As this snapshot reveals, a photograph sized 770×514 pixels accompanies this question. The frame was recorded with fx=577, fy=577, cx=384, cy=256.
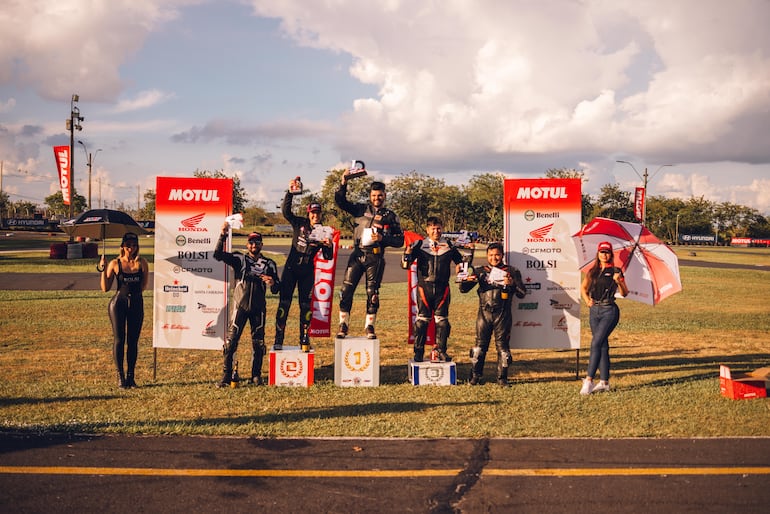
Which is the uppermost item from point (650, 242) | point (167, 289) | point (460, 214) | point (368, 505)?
point (460, 214)

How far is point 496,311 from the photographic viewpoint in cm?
895

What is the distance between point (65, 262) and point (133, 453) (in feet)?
97.1

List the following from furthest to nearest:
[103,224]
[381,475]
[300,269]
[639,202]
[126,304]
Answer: [639,202], [103,224], [300,269], [126,304], [381,475]

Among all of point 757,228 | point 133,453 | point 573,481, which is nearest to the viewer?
point 573,481

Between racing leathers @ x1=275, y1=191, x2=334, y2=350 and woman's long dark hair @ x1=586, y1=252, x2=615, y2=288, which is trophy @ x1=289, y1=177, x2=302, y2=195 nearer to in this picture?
racing leathers @ x1=275, y1=191, x2=334, y2=350

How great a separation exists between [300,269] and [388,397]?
261 centimetres

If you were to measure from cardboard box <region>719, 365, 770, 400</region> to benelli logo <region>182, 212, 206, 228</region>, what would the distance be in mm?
8057

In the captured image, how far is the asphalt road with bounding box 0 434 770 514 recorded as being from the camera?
4805 millimetres

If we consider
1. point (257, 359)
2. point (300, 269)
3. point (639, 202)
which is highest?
point (639, 202)

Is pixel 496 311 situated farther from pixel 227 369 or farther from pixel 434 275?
pixel 227 369

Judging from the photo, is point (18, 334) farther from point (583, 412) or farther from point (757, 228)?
point (757, 228)

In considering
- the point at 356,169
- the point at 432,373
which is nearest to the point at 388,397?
the point at 432,373

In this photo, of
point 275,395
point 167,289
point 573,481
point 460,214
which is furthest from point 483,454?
point 460,214

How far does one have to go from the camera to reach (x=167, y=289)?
926 cm
